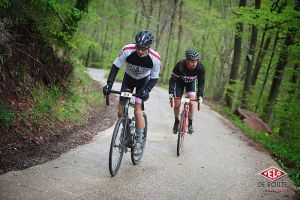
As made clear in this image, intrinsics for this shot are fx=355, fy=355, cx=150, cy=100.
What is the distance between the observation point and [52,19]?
10.5m

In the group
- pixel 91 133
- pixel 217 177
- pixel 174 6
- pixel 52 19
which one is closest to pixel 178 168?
pixel 217 177

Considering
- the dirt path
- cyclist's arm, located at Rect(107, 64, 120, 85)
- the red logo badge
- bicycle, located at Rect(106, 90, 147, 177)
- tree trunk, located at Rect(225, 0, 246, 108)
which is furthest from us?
tree trunk, located at Rect(225, 0, 246, 108)

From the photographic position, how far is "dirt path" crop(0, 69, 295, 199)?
5590 mm

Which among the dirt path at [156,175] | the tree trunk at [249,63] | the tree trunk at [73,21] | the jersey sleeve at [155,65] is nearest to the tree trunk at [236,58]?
the tree trunk at [249,63]

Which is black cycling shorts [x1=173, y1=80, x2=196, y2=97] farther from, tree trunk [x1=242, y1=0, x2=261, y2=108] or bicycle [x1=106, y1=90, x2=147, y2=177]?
tree trunk [x1=242, y1=0, x2=261, y2=108]

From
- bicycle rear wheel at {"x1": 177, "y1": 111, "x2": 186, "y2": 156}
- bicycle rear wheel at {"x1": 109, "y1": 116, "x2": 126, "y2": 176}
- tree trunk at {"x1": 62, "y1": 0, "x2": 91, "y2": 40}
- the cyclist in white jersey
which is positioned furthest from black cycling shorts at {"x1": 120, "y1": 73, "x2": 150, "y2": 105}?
tree trunk at {"x1": 62, "y1": 0, "x2": 91, "y2": 40}

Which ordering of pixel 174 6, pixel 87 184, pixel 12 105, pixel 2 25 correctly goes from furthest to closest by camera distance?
pixel 174 6 < pixel 12 105 < pixel 2 25 < pixel 87 184

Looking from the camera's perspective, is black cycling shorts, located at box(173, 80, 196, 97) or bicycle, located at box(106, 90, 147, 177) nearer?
bicycle, located at box(106, 90, 147, 177)

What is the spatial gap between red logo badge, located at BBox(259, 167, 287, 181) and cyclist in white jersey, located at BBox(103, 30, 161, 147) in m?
3.24

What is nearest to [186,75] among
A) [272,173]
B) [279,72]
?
[272,173]

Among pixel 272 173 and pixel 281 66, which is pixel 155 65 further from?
pixel 281 66

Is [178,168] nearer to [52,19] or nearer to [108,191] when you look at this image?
[108,191]

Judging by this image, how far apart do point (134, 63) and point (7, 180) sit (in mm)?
3000

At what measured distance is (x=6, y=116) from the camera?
23.6 feet
